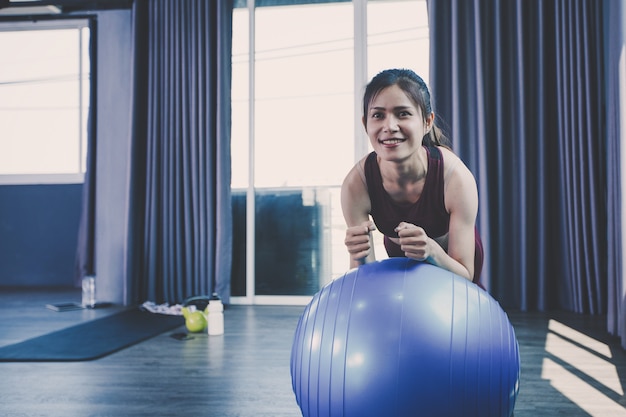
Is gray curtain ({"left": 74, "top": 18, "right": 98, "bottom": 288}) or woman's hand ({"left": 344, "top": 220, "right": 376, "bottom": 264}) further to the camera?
gray curtain ({"left": 74, "top": 18, "right": 98, "bottom": 288})

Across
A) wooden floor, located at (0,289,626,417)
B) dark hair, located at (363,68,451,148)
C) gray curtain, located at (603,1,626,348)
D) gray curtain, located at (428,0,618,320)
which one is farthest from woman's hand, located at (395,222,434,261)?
gray curtain, located at (428,0,618,320)

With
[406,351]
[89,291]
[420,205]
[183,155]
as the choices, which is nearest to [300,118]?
[183,155]

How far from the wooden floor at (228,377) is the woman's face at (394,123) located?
2.87ft

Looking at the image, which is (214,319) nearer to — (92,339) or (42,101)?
(92,339)

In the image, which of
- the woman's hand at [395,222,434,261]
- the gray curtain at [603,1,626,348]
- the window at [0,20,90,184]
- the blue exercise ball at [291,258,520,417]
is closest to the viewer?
the blue exercise ball at [291,258,520,417]

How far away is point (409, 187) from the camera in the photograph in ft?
4.93

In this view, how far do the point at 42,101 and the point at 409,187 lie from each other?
4682 mm

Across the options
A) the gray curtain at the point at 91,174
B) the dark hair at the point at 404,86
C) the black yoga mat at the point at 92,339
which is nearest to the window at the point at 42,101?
the gray curtain at the point at 91,174

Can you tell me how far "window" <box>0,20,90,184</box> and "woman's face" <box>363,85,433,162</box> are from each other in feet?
13.7

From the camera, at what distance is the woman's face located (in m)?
1.31

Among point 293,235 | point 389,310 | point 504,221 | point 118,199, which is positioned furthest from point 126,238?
point 389,310

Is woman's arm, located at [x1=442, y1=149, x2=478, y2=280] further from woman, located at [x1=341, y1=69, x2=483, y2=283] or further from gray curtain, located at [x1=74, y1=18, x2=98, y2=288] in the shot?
gray curtain, located at [x1=74, y1=18, x2=98, y2=288]

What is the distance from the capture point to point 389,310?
103cm

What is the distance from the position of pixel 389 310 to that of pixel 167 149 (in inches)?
120
